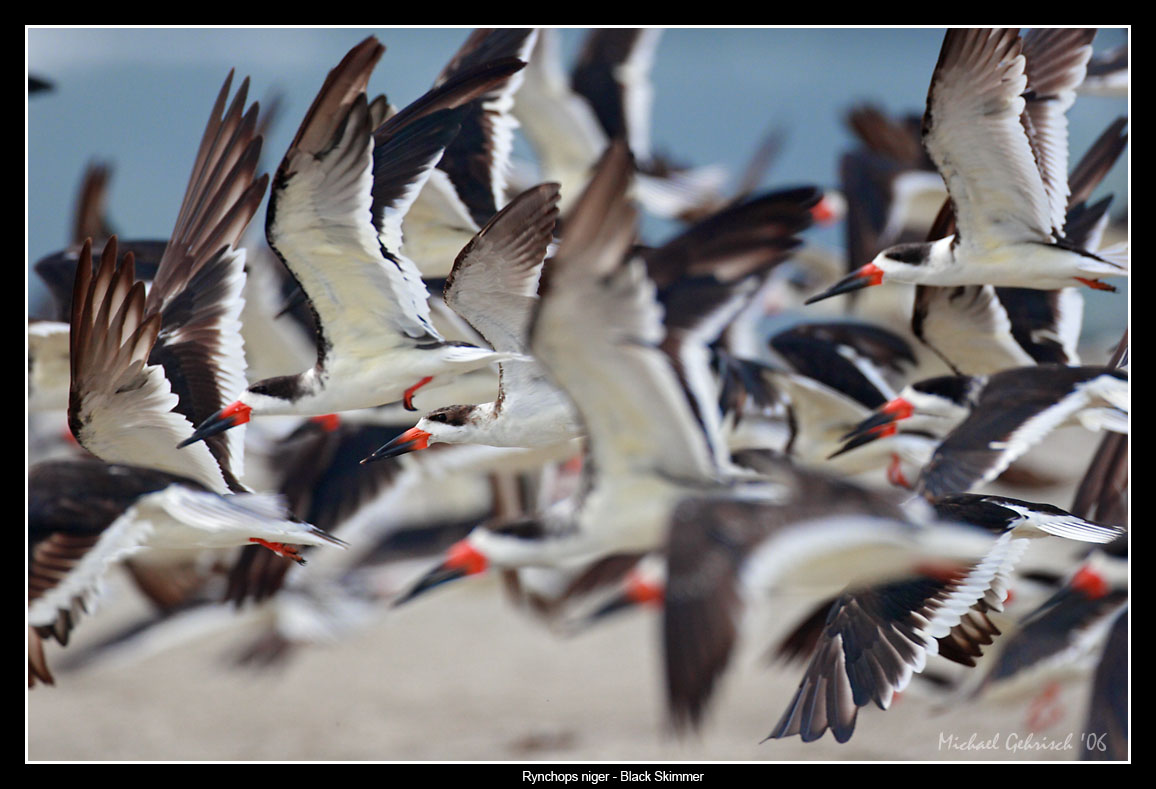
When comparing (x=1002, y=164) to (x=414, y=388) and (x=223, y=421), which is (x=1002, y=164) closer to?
(x=414, y=388)

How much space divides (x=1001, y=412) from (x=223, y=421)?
1.44m

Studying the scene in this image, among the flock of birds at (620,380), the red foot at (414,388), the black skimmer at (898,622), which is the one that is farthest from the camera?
the red foot at (414,388)

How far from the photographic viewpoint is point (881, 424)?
9.39 feet

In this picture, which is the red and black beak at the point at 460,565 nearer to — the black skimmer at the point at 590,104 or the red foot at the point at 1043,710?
the red foot at the point at 1043,710

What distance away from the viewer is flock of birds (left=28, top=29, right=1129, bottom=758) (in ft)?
6.05

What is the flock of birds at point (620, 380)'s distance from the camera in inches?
72.6

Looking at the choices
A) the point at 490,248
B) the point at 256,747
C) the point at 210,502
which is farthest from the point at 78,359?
the point at 256,747

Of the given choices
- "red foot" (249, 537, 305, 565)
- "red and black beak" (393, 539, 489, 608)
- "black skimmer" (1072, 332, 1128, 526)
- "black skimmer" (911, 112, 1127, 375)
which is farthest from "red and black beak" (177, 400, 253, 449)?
"black skimmer" (1072, 332, 1128, 526)

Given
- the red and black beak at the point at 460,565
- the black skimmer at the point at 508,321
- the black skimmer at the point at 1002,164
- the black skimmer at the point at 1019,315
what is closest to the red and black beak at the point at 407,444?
the black skimmer at the point at 508,321

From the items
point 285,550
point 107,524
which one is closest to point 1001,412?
point 285,550

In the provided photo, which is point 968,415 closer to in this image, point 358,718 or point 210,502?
point 210,502

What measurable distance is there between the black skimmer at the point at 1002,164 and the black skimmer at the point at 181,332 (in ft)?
3.58

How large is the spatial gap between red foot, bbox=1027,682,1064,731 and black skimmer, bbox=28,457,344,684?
6.23 feet

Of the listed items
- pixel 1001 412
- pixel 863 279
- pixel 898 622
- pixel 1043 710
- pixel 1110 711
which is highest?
pixel 863 279
